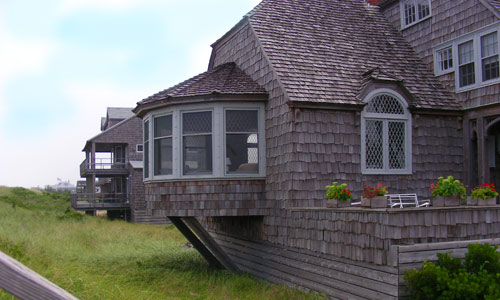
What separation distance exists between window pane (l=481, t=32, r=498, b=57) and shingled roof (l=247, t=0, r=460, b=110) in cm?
138

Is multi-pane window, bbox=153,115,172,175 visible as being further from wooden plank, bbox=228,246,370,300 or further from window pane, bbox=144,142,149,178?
wooden plank, bbox=228,246,370,300

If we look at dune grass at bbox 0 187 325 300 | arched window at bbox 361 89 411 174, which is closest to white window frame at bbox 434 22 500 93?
arched window at bbox 361 89 411 174

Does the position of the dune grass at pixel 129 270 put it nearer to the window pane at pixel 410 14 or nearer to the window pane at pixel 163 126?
the window pane at pixel 163 126

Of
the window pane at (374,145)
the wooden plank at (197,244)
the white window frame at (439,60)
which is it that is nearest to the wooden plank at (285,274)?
the wooden plank at (197,244)

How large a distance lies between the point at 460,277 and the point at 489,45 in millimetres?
7066

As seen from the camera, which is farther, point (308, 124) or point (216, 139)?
point (216, 139)

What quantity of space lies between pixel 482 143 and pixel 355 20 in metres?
4.86

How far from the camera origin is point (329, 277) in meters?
9.16

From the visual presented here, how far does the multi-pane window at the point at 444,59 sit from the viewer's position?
1291 centimetres

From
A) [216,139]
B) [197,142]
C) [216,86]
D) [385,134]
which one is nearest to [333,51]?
[385,134]

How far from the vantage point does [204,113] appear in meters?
11.9

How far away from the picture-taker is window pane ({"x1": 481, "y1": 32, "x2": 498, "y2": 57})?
38.0 ft

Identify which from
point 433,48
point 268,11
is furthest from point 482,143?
point 268,11

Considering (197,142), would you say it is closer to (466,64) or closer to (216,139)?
(216,139)
